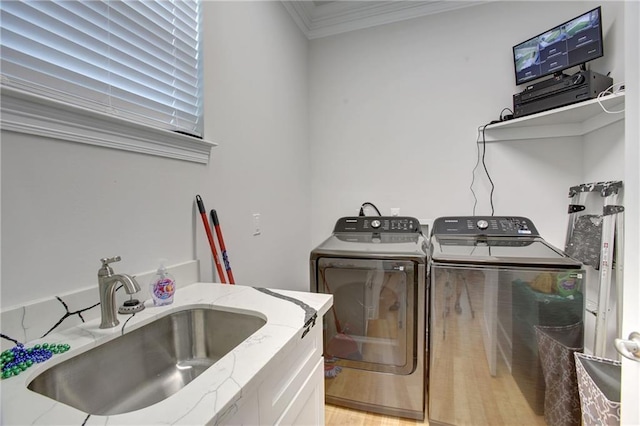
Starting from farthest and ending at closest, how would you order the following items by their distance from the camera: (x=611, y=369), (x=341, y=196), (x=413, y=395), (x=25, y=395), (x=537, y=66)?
(x=341, y=196)
(x=537, y=66)
(x=413, y=395)
(x=611, y=369)
(x=25, y=395)

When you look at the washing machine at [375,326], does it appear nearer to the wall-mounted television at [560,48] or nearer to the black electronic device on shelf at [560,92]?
the black electronic device on shelf at [560,92]

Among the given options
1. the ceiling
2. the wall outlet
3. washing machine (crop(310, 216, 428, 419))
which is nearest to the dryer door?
washing machine (crop(310, 216, 428, 419))

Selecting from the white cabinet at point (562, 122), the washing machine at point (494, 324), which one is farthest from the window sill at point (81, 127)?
the white cabinet at point (562, 122)

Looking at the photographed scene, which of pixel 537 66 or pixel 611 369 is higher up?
pixel 537 66

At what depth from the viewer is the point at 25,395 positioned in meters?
0.56

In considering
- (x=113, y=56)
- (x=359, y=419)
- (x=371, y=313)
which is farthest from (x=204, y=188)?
(x=359, y=419)

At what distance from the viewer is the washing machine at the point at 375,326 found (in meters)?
1.62

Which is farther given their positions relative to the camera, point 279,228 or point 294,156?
point 294,156

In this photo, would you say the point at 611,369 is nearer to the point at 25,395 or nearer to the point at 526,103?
the point at 526,103

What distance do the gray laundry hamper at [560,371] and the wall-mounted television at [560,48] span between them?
1.57 meters

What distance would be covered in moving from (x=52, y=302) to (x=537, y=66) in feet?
9.27

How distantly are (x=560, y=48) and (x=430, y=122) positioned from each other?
892 millimetres

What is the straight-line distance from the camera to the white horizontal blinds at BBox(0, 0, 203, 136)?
0.79 metres

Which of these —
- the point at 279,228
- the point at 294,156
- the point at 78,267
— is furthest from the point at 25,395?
the point at 294,156
